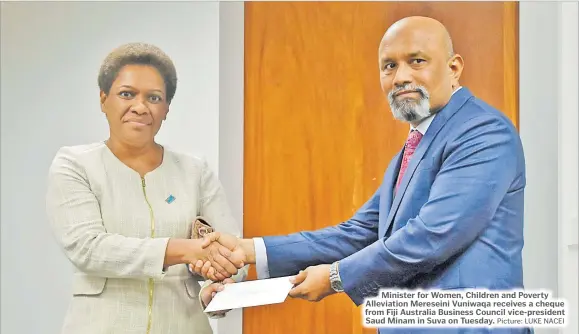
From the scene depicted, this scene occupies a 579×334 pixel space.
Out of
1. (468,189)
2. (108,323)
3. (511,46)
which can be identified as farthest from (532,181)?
(108,323)

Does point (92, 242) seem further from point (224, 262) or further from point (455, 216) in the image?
point (455, 216)

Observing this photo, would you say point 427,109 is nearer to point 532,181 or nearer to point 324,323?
point 532,181

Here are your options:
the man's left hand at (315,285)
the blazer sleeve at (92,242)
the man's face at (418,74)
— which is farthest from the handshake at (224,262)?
the man's face at (418,74)

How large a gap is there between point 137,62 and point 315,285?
0.88 m

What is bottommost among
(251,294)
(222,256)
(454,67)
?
(251,294)

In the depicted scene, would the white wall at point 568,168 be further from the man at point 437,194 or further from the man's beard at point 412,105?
the man's beard at point 412,105

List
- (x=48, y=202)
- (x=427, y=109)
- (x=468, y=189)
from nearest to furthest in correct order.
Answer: (x=468, y=189), (x=427, y=109), (x=48, y=202)

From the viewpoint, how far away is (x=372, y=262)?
207 cm

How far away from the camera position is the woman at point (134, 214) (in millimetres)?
2287

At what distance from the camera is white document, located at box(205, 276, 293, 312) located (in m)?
2.21

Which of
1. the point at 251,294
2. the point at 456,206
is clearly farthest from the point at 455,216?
the point at 251,294

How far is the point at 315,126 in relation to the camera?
261 cm

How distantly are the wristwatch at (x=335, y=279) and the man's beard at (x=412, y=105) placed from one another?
0.45m

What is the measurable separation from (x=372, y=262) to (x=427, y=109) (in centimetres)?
45
